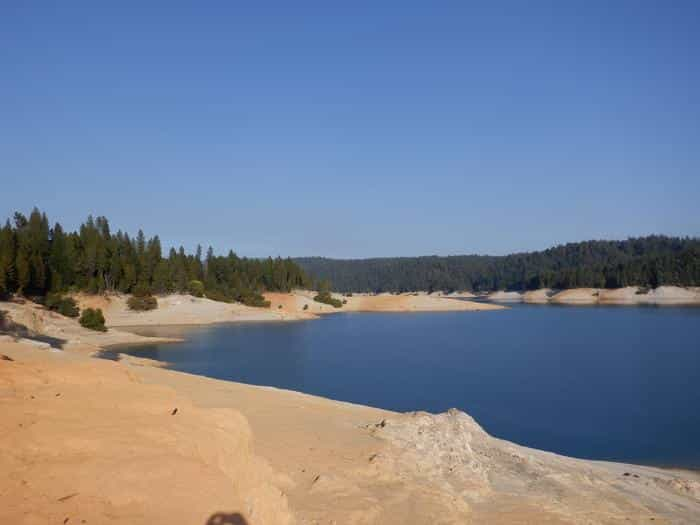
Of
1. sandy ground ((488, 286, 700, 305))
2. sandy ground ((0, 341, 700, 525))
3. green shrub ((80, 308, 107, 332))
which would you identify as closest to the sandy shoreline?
sandy ground ((0, 341, 700, 525))

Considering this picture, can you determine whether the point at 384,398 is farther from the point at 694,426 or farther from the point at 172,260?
the point at 172,260

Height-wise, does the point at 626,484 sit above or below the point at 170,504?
below

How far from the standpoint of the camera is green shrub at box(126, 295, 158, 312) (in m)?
63.6

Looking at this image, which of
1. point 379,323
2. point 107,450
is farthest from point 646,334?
point 107,450

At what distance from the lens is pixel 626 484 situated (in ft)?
37.7

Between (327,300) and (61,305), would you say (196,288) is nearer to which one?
(61,305)

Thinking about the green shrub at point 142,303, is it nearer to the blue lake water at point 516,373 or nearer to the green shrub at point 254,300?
the blue lake water at point 516,373

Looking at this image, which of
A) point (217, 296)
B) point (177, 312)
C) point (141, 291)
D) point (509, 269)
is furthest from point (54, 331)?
point (509, 269)

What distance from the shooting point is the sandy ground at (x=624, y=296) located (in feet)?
337

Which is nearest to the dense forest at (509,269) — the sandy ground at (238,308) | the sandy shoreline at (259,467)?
the sandy ground at (238,308)

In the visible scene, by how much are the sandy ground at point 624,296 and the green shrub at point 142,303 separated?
254 feet

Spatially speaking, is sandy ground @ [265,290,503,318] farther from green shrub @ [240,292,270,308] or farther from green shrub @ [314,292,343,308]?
green shrub @ [240,292,270,308]

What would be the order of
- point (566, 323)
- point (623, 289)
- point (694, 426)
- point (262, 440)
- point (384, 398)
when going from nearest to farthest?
1. point (262, 440)
2. point (694, 426)
3. point (384, 398)
4. point (566, 323)
5. point (623, 289)

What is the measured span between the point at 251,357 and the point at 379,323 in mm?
35687
